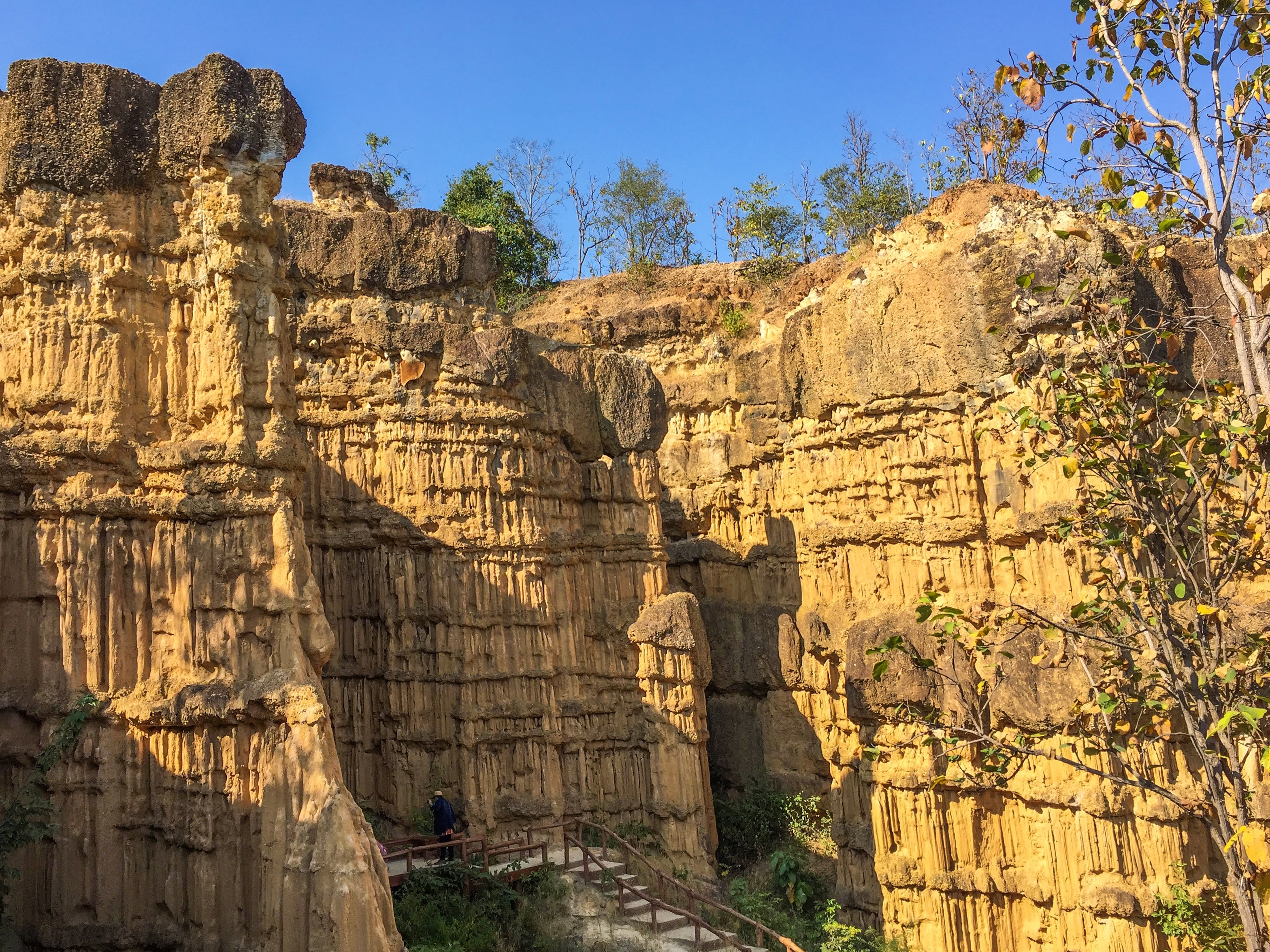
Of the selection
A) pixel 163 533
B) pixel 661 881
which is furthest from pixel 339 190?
pixel 661 881

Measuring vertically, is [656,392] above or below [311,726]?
above

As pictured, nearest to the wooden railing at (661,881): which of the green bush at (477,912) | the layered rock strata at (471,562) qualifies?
the layered rock strata at (471,562)

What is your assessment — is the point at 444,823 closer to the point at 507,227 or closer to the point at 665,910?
the point at 665,910

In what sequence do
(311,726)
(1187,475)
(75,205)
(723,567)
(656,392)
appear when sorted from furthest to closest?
1. (723,567)
2. (656,392)
3. (75,205)
4. (311,726)
5. (1187,475)

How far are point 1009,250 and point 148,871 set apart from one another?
1614 cm

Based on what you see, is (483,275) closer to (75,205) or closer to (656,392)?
(656,392)

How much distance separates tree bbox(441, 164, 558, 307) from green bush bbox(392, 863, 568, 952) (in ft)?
69.9

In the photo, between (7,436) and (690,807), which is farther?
(690,807)

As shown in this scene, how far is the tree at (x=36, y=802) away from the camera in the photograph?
32.0 ft

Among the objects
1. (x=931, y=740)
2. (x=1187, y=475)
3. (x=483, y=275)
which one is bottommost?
(x=931, y=740)

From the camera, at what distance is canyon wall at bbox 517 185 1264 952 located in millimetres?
17156

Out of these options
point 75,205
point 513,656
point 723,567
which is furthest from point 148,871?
point 723,567

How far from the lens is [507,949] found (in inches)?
570

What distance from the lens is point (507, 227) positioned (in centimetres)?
3538
